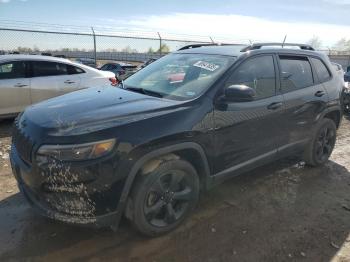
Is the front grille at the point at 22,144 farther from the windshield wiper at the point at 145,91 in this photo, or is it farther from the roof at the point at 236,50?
the roof at the point at 236,50

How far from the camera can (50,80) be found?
7309 mm

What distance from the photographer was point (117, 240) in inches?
129

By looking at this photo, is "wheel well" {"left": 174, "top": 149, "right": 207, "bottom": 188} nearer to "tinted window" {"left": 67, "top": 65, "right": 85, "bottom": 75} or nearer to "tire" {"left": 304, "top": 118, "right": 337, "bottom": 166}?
"tire" {"left": 304, "top": 118, "right": 337, "bottom": 166}

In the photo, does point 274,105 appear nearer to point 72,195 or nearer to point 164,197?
point 164,197

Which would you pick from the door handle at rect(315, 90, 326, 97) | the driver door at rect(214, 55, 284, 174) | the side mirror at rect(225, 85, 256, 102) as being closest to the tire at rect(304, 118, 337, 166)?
the door handle at rect(315, 90, 326, 97)

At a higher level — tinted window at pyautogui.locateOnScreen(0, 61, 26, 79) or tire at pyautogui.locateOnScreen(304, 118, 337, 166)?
tinted window at pyautogui.locateOnScreen(0, 61, 26, 79)

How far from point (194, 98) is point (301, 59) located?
2.13 meters

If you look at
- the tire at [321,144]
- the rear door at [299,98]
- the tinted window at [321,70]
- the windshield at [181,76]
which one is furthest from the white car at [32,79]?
the tire at [321,144]

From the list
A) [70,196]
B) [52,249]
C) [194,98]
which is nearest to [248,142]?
[194,98]

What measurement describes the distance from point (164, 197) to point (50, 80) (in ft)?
16.6

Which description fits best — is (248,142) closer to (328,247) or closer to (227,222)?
(227,222)

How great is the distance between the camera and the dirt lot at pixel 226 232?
122 inches

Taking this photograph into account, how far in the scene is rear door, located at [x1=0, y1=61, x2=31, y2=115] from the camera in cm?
678

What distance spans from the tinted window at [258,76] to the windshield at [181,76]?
169 millimetres
